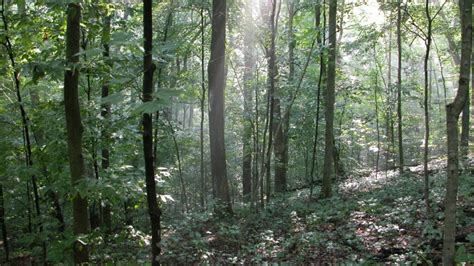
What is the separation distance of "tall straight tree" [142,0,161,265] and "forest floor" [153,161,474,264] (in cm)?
259

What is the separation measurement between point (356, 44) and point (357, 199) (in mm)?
5490

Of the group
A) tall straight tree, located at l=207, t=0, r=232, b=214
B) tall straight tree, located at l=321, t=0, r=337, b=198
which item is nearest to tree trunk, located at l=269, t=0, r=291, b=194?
tall straight tree, located at l=207, t=0, r=232, b=214

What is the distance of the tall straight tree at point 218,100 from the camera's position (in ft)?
33.9

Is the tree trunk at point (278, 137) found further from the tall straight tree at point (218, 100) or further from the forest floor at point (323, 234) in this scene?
the forest floor at point (323, 234)

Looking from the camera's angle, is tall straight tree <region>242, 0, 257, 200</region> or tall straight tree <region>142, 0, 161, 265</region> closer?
tall straight tree <region>142, 0, 161, 265</region>

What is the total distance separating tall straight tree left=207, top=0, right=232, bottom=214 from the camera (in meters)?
10.3

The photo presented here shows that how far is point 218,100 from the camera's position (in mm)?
10812

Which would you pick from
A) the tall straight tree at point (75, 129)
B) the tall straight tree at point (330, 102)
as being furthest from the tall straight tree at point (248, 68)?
the tall straight tree at point (75, 129)

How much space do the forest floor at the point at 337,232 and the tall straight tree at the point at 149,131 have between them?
2.59m

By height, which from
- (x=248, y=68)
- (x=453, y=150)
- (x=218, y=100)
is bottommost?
(x=453, y=150)

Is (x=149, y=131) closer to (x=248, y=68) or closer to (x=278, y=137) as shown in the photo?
(x=248, y=68)

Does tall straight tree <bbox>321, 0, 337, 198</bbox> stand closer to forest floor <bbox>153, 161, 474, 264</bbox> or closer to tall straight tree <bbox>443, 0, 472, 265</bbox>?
forest floor <bbox>153, 161, 474, 264</bbox>

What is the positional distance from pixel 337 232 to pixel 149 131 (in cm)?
643

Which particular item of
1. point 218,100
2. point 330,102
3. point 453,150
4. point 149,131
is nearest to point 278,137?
point 330,102
